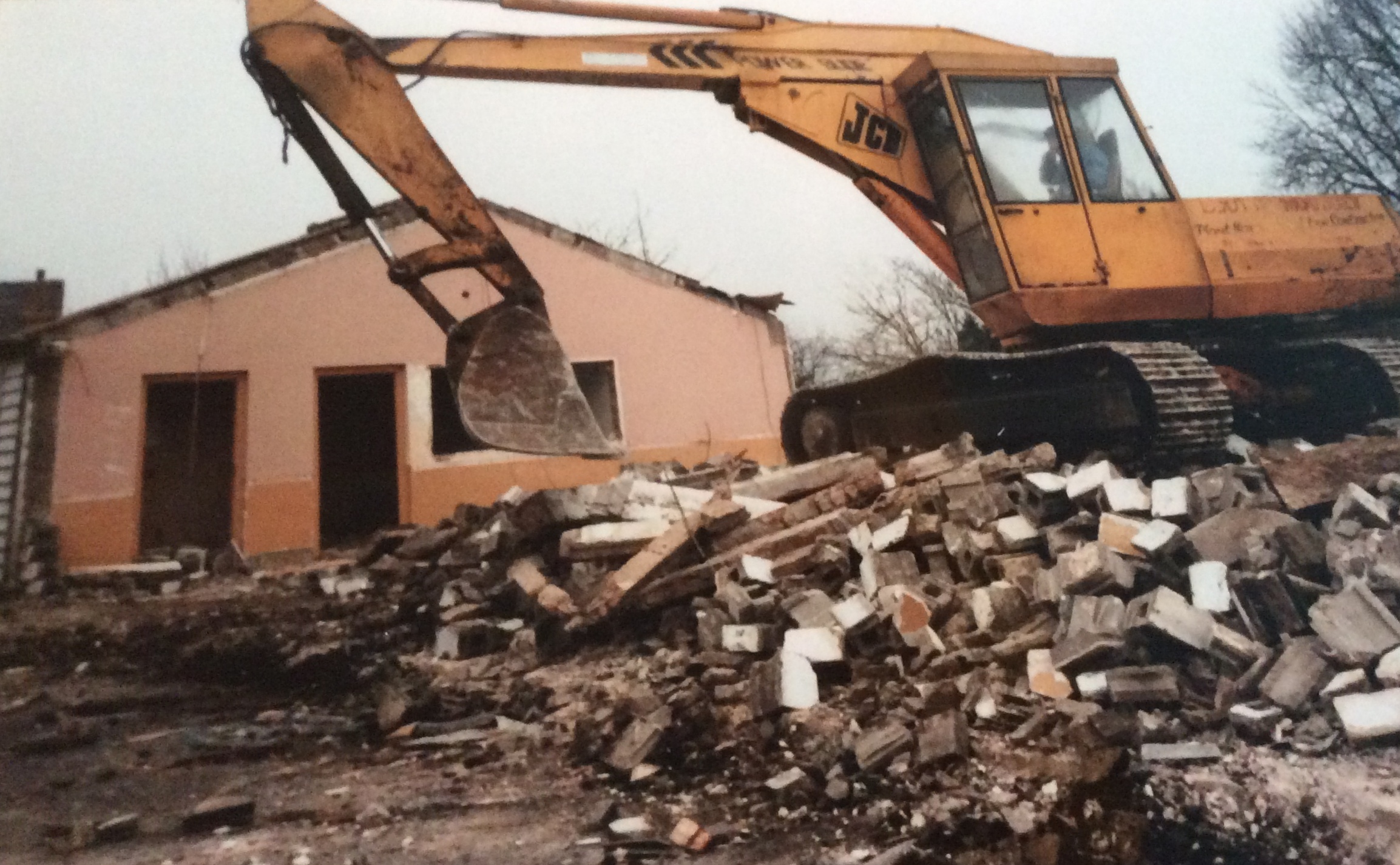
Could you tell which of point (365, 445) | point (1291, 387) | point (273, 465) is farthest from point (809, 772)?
point (365, 445)

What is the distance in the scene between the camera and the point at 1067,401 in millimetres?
5055

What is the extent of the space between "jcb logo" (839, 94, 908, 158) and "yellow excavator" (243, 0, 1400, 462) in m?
→ 0.01

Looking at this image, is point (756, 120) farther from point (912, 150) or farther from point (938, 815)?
point (938, 815)

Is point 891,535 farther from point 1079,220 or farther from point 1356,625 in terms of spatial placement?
point 1079,220

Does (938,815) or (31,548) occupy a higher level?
(31,548)

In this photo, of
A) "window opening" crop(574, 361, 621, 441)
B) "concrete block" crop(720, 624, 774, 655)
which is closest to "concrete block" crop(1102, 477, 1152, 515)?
"concrete block" crop(720, 624, 774, 655)

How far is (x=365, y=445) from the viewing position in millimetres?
13031

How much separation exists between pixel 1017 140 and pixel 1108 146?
0.69 metres

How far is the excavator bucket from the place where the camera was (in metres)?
3.78

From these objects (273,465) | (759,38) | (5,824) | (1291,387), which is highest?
(759,38)

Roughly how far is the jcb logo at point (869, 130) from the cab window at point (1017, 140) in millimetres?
477

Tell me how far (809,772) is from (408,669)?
2758 mm

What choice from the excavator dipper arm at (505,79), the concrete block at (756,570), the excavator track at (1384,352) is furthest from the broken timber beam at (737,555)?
the excavator track at (1384,352)

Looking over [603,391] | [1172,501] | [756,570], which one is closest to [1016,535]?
[1172,501]
